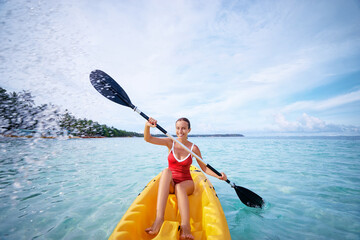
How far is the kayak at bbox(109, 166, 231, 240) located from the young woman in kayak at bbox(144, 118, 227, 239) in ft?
0.47

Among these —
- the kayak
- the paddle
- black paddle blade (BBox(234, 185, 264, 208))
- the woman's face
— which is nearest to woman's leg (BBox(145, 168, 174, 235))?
the kayak

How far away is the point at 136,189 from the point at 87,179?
2.04m

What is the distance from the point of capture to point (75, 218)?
297 centimetres

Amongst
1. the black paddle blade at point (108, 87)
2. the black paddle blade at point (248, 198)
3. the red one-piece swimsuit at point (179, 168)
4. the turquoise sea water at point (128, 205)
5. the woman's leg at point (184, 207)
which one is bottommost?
the turquoise sea water at point (128, 205)

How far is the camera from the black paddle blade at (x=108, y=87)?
349cm

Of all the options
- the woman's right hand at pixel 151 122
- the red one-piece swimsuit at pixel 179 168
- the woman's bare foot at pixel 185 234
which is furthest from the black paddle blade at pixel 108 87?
the woman's bare foot at pixel 185 234

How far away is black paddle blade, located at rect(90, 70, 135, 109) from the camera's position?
3.49 meters

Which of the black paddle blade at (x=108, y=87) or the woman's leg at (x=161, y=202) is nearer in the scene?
the woman's leg at (x=161, y=202)

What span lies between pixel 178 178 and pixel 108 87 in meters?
2.59

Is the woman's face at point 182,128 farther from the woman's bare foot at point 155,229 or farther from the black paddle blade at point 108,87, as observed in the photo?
the woman's bare foot at point 155,229

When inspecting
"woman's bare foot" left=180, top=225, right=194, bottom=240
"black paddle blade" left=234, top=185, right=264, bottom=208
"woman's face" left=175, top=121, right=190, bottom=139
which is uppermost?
"woman's face" left=175, top=121, right=190, bottom=139

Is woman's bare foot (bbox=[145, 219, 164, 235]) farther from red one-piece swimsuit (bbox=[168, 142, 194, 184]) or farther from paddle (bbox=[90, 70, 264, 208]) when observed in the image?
paddle (bbox=[90, 70, 264, 208])

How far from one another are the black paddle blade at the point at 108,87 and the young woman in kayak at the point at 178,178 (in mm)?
1171

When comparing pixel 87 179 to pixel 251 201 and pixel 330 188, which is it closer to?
pixel 251 201
